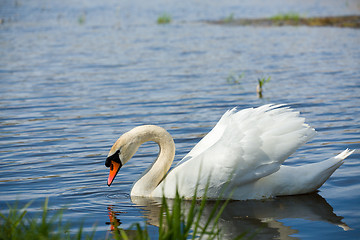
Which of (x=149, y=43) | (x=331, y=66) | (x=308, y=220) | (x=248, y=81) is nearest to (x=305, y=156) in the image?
(x=308, y=220)

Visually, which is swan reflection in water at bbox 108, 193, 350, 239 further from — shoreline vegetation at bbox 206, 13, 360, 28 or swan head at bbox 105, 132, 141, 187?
shoreline vegetation at bbox 206, 13, 360, 28

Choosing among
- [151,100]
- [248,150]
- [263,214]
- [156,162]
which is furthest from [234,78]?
[263,214]

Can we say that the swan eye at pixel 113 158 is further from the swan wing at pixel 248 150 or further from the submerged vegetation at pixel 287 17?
the submerged vegetation at pixel 287 17

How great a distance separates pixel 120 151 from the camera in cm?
689

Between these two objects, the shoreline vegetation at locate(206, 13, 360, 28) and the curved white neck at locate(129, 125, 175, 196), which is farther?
the shoreline vegetation at locate(206, 13, 360, 28)

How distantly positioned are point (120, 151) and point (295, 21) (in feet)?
70.8

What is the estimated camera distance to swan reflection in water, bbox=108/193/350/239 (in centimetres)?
570

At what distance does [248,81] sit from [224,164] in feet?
27.5

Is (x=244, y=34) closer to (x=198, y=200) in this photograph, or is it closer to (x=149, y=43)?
(x=149, y=43)

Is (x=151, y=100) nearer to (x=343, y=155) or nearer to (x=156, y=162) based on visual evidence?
(x=156, y=162)

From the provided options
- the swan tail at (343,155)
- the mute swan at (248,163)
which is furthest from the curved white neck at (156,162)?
the swan tail at (343,155)

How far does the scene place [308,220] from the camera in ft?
19.6

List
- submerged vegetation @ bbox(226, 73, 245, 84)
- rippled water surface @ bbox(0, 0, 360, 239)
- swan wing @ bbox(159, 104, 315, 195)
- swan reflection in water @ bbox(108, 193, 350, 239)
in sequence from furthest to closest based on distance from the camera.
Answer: submerged vegetation @ bbox(226, 73, 245, 84)
rippled water surface @ bbox(0, 0, 360, 239)
swan wing @ bbox(159, 104, 315, 195)
swan reflection in water @ bbox(108, 193, 350, 239)

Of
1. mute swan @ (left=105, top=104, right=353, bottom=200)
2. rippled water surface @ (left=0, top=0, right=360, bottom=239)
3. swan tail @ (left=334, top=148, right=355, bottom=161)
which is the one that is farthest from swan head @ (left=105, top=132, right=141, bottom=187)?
swan tail @ (left=334, top=148, right=355, bottom=161)
